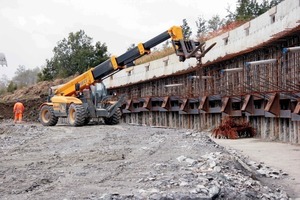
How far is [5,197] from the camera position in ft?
19.1

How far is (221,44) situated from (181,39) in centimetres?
852

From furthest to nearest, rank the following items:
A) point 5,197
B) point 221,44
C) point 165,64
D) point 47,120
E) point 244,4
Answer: point 244,4 → point 165,64 → point 221,44 → point 47,120 → point 5,197


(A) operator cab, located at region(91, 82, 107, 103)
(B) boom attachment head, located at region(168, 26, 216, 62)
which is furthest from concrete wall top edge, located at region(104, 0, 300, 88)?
(A) operator cab, located at region(91, 82, 107, 103)

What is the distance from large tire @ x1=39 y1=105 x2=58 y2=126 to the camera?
2056cm

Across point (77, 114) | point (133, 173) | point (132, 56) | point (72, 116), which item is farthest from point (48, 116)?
point (133, 173)

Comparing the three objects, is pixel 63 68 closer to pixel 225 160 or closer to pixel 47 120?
pixel 47 120

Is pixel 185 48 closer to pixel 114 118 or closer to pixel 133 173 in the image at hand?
pixel 114 118

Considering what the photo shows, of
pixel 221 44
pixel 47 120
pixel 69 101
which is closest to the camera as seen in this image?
pixel 69 101

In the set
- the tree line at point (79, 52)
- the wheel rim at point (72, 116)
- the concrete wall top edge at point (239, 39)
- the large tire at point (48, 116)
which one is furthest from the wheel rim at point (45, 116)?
the tree line at point (79, 52)

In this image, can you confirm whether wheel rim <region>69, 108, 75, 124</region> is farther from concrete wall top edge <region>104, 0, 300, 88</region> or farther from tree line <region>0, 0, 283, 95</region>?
tree line <region>0, 0, 283, 95</region>

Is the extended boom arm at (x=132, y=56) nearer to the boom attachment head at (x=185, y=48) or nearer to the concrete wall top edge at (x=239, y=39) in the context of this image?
the boom attachment head at (x=185, y=48)

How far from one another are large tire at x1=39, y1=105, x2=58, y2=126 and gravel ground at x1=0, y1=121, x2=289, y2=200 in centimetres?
910

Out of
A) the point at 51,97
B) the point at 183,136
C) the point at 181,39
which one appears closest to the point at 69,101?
the point at 51,97

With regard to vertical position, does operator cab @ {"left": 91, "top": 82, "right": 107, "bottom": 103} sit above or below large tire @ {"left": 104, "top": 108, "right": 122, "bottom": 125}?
above
